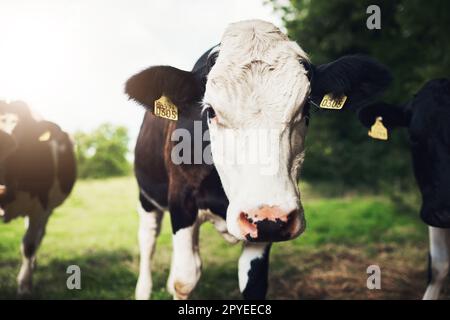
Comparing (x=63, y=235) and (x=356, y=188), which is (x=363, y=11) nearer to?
(x=356, y=188)

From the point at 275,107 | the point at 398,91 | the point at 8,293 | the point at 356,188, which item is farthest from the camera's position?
the point at 356,188

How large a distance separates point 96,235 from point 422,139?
227 inches

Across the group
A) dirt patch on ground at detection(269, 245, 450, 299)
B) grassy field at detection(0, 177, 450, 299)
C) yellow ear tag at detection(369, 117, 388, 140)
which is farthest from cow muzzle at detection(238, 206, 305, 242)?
dirt patch on ground at detection(269, 245, 450, 299)

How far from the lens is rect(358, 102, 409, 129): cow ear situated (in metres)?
4.04

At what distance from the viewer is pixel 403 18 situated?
8266 millimetres

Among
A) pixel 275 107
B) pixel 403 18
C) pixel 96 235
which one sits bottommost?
pixel 96 235

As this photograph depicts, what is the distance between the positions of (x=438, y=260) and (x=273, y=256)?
2816 millimetres

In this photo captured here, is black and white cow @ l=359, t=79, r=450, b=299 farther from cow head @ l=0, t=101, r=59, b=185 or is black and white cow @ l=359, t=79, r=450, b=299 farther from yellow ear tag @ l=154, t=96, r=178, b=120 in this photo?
cow head @ l=0, t=101, r=59, b=185

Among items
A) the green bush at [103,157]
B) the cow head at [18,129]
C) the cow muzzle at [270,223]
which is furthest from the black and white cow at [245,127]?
the green bush at [103,157]

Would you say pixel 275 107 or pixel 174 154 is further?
pixel 174 154

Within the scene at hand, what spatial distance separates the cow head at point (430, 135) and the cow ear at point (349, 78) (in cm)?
71

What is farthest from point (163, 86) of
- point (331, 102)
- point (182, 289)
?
point (182, 289)

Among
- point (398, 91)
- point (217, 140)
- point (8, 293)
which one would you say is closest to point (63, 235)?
point (8, 293)

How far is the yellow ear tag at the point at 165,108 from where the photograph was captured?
124 inches
